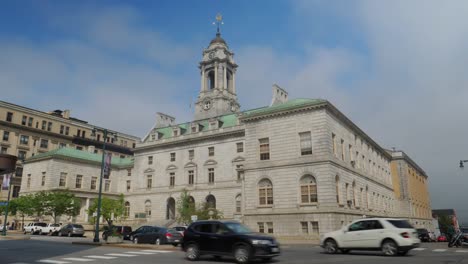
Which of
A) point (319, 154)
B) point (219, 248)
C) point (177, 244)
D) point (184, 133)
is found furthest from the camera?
point (184, 133)

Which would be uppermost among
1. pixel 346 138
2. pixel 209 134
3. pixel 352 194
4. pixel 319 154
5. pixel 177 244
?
pixel 209 134

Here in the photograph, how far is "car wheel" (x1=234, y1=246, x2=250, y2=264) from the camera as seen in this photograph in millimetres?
14352

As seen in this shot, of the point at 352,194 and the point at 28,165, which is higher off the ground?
the point at 28,165

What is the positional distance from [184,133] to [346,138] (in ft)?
98.9

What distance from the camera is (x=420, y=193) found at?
88.7 metres

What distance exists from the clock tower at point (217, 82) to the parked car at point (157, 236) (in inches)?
1914

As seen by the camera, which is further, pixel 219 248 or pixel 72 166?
pixel 72 166

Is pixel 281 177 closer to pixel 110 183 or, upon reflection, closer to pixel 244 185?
pixel 244 185

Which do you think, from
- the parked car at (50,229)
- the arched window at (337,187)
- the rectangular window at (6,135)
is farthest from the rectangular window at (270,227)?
the rectangular window at (6,135)

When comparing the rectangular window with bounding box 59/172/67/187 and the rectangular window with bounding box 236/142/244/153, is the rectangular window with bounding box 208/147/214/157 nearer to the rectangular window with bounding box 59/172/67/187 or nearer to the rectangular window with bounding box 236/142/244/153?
the rectangular window with bounding box 236/142/244/153

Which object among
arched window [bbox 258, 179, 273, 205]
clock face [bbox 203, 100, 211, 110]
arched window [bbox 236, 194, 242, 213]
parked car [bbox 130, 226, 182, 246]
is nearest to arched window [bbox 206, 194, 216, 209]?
arched window [bbox 236, 194, 242, 213]

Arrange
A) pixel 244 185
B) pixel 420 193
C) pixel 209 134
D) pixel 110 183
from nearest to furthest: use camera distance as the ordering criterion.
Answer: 1. pixel 244 185
2. pixel 209 134
3. pixel 110 183
4. pixel 420 193

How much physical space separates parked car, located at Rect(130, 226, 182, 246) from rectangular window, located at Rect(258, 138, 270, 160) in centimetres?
1388

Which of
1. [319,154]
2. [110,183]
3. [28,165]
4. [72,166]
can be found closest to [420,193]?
[319,154]
